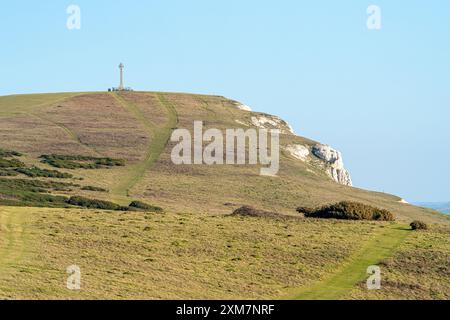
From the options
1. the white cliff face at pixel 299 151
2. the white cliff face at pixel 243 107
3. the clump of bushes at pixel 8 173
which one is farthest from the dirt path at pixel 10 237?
the white cliff face at pixel 243 107

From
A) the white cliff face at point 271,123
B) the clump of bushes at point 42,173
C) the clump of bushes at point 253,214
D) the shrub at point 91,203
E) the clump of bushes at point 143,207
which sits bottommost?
the clump of bushes at point 143,207

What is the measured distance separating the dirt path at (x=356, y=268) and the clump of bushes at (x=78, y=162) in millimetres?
50441

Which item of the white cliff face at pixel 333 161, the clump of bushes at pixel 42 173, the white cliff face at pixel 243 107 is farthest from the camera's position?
the white cliff face at pixel 243 107

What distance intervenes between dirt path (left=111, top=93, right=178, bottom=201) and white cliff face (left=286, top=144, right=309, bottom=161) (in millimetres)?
18806

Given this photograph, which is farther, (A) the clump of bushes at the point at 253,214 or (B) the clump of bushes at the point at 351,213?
(B) the clump of bushes at the point at 351,213

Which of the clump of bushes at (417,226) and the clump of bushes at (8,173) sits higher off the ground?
the clump of bushes at (8,173)

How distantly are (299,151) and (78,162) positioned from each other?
133 feet

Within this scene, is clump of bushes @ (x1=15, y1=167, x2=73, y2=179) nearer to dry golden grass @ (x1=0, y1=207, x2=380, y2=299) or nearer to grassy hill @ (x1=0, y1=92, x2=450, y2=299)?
grassy hill @ (x1=0, y1=92, x2=450, y2=299)

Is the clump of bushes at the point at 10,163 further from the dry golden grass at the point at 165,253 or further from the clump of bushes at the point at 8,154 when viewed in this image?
the dry golden grass at the point at 165,253

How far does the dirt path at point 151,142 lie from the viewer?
89.2m

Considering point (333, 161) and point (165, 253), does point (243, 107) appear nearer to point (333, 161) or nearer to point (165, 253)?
point (333, 161)

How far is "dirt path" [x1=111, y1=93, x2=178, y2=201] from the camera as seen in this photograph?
293 feet

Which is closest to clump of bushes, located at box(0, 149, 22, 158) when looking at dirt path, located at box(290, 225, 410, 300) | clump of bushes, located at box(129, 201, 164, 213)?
clump of bushes, located at box(129, 201, 164, 213)

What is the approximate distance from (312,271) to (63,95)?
12296 cm
